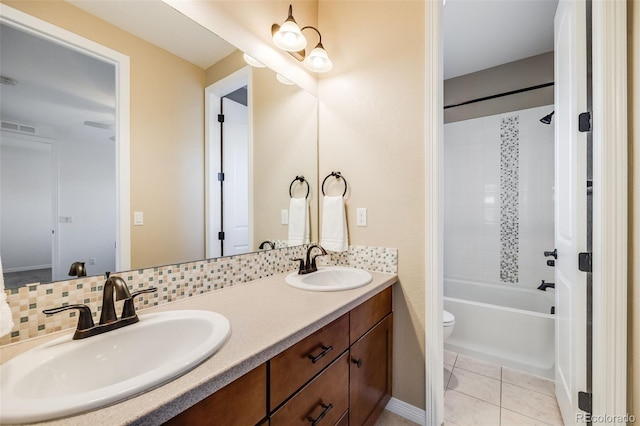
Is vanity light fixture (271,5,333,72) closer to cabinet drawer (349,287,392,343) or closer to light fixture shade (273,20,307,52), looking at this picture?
light fixture shade (273,20,307,52)

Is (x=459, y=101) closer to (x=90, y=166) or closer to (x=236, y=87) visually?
(x=236, y=87)

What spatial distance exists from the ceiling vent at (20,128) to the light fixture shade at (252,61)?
96 cm

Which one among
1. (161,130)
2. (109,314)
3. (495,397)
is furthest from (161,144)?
(495,397)

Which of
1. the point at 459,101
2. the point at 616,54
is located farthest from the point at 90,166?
the point at 459,101

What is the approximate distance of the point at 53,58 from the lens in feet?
2.67

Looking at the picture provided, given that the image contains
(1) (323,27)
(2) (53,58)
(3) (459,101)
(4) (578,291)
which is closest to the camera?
(2) (53,58)

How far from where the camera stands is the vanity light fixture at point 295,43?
1.44 meters

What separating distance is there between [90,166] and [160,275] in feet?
1.46

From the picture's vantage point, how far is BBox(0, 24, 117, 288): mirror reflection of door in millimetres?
728

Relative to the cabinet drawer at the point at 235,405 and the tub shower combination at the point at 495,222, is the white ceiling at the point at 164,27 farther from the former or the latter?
the tub shower combination at the point at 495,222

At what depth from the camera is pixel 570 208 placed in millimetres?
1320

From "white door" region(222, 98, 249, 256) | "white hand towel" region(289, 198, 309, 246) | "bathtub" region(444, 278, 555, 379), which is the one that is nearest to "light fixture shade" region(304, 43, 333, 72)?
"white door" region(222, 98, 249, 256)

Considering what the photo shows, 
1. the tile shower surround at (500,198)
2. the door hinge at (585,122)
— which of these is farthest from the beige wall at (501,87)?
the door hinge at (585,122)

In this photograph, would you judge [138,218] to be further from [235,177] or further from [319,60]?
[319,60]
